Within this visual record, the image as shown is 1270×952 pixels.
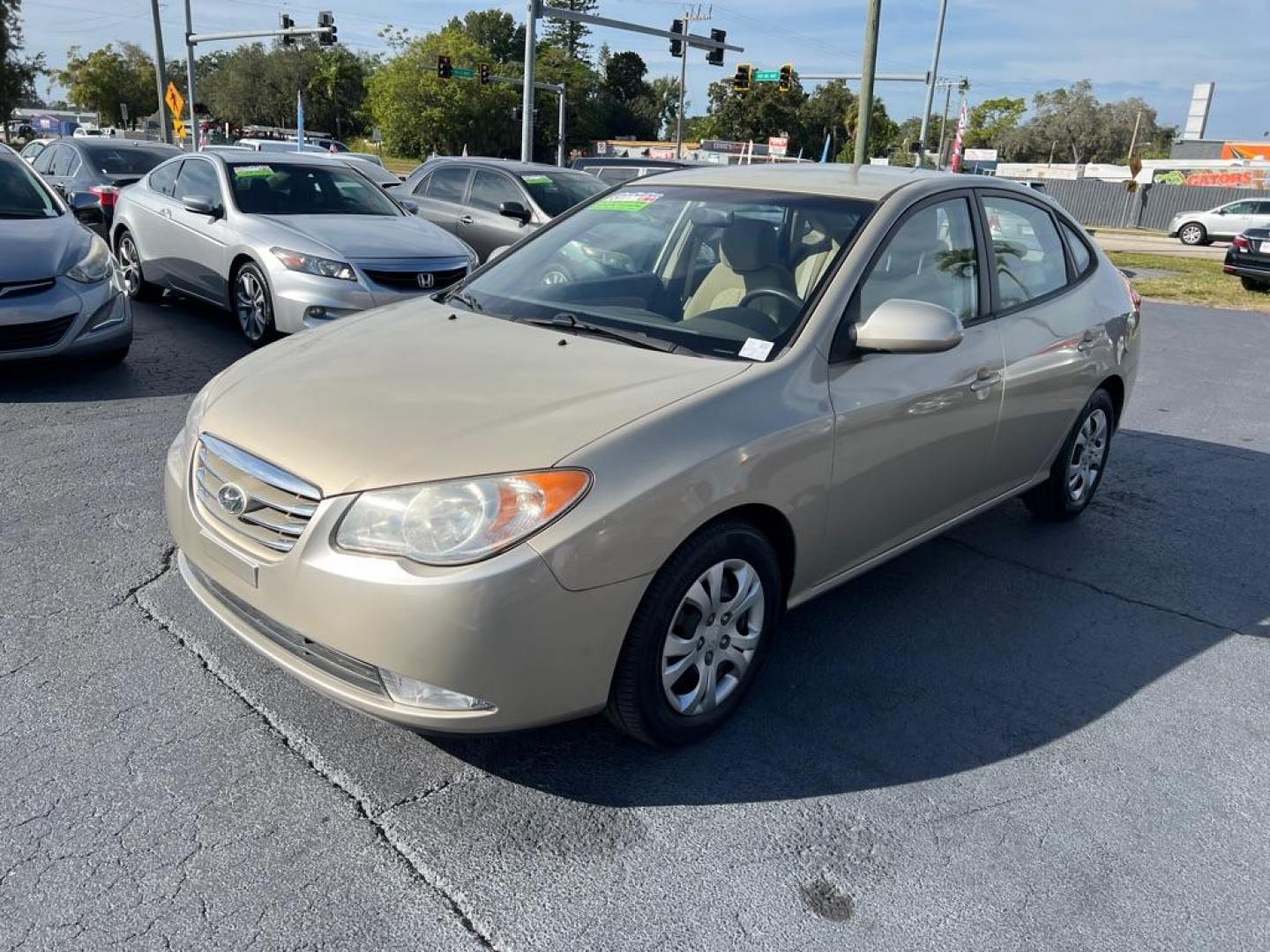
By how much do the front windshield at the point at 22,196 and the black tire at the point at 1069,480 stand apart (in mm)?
6696

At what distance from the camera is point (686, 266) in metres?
3.72

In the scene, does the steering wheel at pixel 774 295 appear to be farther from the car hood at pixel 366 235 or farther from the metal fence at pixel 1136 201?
the metal fence at pixel 1136 201

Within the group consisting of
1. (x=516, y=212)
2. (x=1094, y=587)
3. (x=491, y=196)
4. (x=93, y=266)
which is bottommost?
(x=1094, y=587)

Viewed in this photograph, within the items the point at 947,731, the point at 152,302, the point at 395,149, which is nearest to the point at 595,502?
the point at 947,731

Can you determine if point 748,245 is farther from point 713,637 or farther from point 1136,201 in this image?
point 1136,201

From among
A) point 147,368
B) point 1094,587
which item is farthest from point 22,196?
point 1094,587

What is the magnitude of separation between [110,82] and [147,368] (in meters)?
85.5

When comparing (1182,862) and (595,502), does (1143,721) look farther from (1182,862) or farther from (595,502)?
(595,502)

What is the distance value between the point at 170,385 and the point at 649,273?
427 centimetres

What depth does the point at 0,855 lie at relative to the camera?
2352mm

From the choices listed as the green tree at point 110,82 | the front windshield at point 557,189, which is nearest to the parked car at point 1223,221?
the front windshield at point 557,189

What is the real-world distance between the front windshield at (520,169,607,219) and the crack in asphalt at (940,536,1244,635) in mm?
7511

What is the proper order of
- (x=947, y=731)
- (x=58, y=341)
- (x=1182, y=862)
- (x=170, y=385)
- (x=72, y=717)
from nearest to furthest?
(x=1182, y=862) < (x=72, y=717) < (x=947, y=731) < (x=58, y=341) < (x=170, y=385)

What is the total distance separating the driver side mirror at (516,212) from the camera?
1055cm
